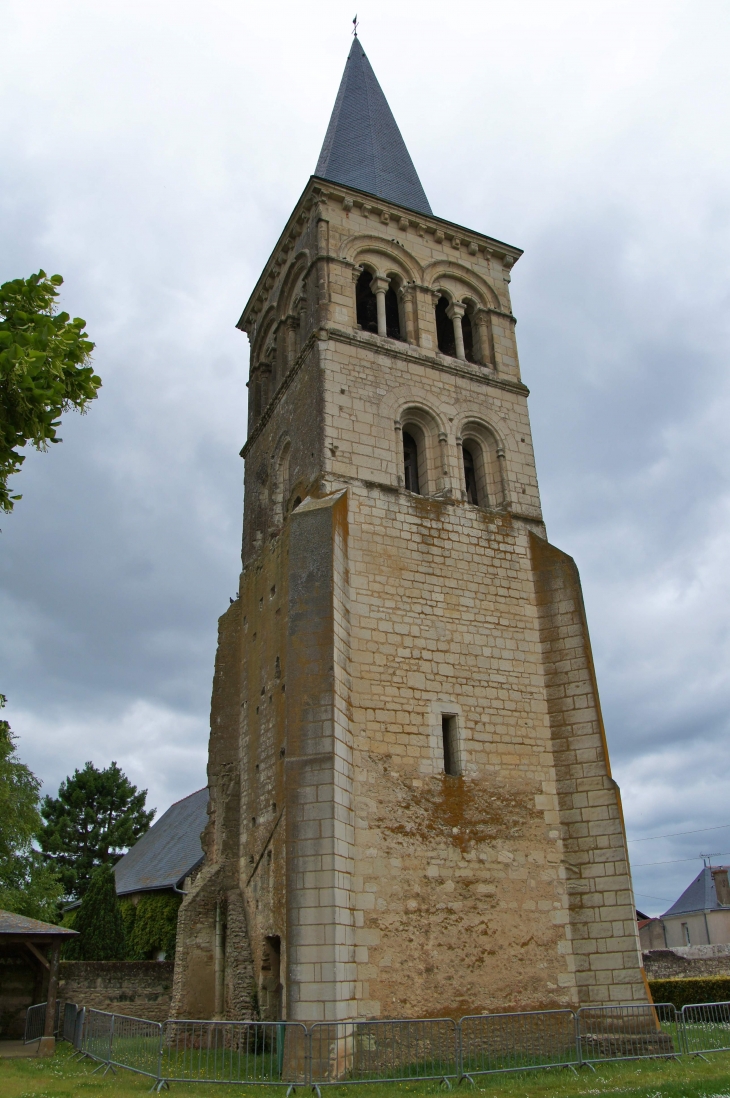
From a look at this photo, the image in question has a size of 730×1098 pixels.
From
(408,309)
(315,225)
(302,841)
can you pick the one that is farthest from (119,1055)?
(315,225)

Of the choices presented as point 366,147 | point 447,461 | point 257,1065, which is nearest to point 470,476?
point 447,461

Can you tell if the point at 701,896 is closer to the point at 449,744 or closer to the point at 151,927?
the point at 151,927

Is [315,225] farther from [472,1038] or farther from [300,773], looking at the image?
[472,1038]

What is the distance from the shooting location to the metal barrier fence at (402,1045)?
31.0 ft

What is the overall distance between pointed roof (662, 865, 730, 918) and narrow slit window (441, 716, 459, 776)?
101 feet

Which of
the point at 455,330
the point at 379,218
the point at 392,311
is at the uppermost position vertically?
the point at 379,218

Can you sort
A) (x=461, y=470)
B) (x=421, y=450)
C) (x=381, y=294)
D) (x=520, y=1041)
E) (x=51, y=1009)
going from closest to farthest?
1. (x=520, y=1041)
2. (x=51, y=1009)
3. (x=461, y=470)
4. (x=421, y=450)
5. (x=381, y=294)

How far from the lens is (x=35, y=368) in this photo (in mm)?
5020

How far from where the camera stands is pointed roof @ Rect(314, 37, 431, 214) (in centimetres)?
1947

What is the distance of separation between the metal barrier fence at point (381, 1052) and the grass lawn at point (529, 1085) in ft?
1.37

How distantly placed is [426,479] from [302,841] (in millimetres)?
7567

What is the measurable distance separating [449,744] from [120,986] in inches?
469

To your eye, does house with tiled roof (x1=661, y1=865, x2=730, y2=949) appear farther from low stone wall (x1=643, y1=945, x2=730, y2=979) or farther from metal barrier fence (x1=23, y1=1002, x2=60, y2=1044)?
metal barrier fence (x1=23, y1=1002, x2=60, y2=1044)

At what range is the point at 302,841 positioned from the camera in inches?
419
